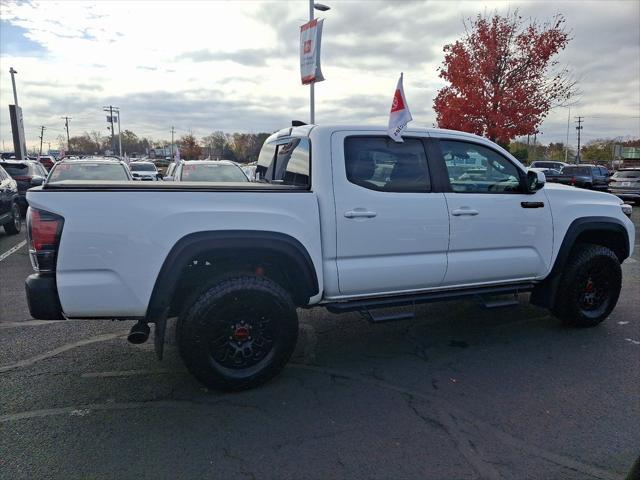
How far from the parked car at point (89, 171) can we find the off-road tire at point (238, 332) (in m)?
7.82

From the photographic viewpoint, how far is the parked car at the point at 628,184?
16938 mm

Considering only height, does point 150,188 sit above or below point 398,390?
above

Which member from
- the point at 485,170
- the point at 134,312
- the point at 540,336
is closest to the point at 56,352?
the point at 134,312

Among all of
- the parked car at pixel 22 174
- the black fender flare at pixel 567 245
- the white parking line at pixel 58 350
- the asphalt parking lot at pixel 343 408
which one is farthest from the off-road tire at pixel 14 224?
the black fender flare at pixel 567 245

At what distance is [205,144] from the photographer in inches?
3844

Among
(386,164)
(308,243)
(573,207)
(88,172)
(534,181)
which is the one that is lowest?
(308,243)

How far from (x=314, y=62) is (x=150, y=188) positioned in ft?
34.9

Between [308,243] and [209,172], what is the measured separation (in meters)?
7.49

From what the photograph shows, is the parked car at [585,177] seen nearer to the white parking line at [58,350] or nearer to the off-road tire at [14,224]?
the off-road tire at [14,224]

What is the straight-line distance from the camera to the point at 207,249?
3.13 meters

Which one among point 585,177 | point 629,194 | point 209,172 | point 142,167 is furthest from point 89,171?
point 585,177

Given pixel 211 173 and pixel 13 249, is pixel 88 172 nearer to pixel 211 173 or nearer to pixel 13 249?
pixel 13 249

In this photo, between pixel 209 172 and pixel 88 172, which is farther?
pixel 209 172

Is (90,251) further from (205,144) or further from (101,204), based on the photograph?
(205,144)
